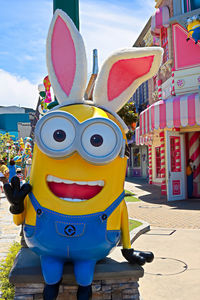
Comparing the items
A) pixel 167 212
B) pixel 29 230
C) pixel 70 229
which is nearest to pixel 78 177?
pixel 70 229

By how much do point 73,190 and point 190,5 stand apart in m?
10.6

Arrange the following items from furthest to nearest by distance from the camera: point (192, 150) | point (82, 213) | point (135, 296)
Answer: point (192, 150) → point (135, 296) → point (82, 213)

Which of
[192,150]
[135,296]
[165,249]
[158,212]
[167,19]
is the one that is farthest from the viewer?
[192,150]

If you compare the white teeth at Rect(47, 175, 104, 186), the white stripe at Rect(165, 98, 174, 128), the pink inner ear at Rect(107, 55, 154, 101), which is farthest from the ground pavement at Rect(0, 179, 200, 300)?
the white stripe at Rect(165, 98, 174, 128)

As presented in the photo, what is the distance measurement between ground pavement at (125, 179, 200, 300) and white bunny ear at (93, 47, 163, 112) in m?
2.45

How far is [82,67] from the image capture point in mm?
3047

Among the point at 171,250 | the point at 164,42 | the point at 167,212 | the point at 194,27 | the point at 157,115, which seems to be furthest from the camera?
the point at 164,42

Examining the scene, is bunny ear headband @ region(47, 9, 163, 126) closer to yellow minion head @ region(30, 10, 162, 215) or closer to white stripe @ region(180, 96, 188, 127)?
yellow minion head @ region(30, 10, 162, 215)

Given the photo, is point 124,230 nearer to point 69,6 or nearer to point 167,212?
point 69,6

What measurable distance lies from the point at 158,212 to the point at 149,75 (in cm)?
666

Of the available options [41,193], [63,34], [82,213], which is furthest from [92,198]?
[63,34]

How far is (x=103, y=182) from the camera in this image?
2818 millimetres

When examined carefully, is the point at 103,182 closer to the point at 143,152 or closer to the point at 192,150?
the point at 192,150

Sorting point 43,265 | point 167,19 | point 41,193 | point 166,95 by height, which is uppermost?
point 167,19
